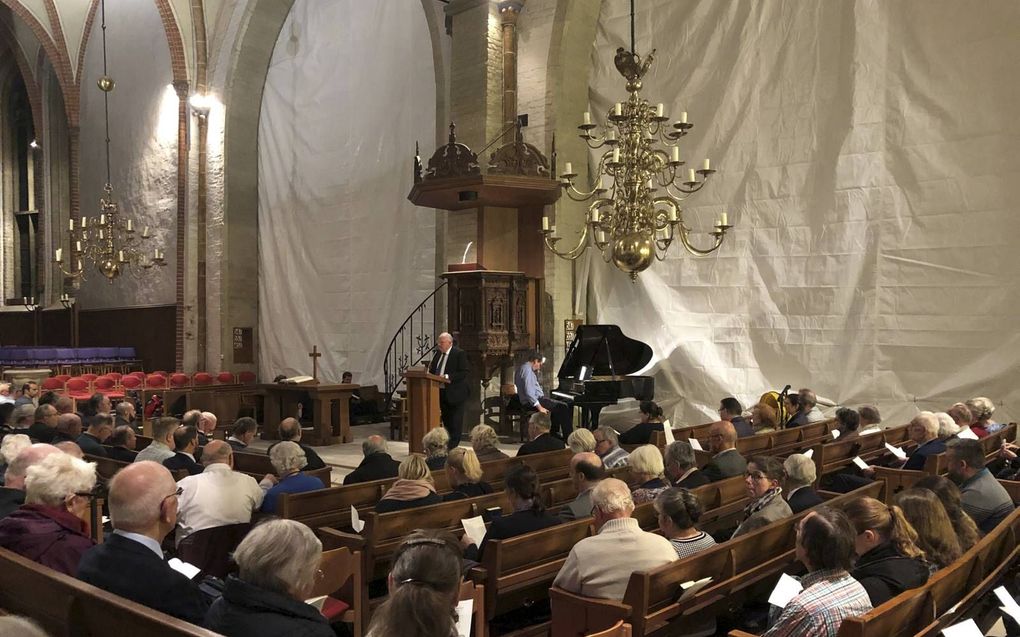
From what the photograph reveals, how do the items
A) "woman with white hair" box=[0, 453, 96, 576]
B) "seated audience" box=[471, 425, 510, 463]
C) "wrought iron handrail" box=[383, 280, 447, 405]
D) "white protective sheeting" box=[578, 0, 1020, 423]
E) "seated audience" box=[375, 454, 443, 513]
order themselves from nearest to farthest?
"woman with white hair" box=[0, 453, 96, 576], "seated audience" box=[375, 454, 443, 513], "seated audience" box=[471, 425, 510, 463], "white protective sheeting" box=[578, 0, 1020, 423], "wrought iron handrail" box=[383, 280, 447, 405]

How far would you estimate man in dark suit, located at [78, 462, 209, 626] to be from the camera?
2.42 meters

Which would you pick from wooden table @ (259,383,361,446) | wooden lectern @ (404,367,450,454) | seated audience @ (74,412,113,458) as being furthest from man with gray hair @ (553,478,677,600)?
wooden table @ (259,383,361,446)

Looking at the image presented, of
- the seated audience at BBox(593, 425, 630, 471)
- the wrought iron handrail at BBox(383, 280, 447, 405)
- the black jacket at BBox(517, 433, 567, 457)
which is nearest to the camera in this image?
the seated audience at BBox(593, 425, 630, 471)

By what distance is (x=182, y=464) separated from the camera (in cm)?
504

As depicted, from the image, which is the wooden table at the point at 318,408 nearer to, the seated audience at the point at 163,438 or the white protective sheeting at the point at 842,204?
the white protective sheeting at the point at 842,204

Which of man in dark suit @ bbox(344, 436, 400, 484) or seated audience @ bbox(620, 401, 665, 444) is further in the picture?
seated audience @ bbox(620, 401, 665, 444)

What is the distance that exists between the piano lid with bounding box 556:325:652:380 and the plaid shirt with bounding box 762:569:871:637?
6.36 meters

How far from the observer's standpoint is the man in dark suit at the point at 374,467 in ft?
16.4

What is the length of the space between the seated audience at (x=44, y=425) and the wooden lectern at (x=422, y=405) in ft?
10.2

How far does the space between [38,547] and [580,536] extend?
2.19 m

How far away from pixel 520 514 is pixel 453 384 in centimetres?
464

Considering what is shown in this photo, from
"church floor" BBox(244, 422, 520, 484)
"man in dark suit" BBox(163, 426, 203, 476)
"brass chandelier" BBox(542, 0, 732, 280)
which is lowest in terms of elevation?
"church floor" BBox(244, 422, 520, 484)

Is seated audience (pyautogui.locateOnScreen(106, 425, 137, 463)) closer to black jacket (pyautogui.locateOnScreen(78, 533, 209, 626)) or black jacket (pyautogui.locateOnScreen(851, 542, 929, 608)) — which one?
black jacket (pyautogui.locateOnScreen(78, 533, 209, 626))

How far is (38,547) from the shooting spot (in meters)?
2.97
